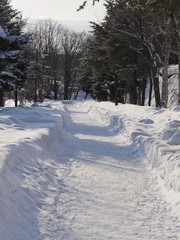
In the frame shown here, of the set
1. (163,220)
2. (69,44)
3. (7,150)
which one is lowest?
(163,220)

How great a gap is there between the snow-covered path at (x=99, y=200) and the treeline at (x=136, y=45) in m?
4.42

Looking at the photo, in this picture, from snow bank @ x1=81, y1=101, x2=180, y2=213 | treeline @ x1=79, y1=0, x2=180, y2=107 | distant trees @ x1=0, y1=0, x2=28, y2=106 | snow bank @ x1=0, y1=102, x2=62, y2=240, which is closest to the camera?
snow bank @ x1=0, y1=102, x2=62, y2=240

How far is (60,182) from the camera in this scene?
8.36 meters

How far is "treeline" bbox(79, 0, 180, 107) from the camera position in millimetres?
20797

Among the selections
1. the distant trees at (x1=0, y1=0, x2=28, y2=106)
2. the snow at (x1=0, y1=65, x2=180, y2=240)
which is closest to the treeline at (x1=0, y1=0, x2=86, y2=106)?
the distant trees at (x1=0, y1=0, x2=28, y2=106)

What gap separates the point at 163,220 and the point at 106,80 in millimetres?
44998

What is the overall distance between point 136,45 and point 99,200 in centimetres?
2596

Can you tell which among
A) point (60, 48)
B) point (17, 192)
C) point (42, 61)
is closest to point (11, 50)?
point (17, 192)

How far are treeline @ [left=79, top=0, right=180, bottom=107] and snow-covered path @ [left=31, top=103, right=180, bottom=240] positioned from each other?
442 centimetres

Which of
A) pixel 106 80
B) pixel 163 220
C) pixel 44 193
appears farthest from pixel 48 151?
pixel 106 80

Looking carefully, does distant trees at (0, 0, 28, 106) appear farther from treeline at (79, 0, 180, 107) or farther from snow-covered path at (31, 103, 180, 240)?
snow-covered path at (31, 103, 180, 240)

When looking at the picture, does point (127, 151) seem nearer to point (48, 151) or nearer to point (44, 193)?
point (48, 151)

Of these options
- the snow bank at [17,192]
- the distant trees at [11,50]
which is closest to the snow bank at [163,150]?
the snow bank at [17,192]

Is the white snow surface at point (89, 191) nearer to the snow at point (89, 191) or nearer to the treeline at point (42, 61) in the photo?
the snow at point (89, 191)
